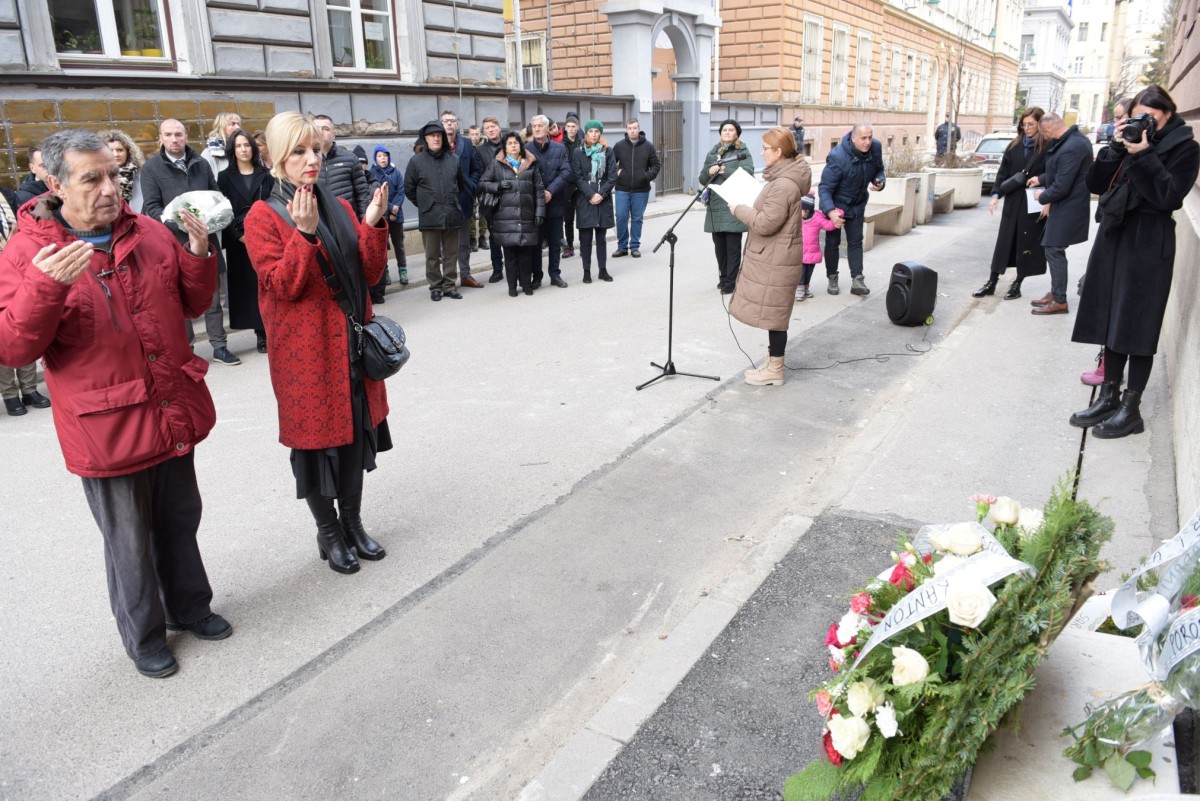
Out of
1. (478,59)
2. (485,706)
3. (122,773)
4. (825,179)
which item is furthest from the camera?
(478,59)

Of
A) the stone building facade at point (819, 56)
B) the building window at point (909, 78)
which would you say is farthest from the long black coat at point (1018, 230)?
the building window at point (909, 78)

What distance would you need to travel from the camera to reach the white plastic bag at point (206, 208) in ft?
11.7

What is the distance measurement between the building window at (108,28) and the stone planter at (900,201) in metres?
10.9

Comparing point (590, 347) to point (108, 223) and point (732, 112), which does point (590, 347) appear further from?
point (732, 112)

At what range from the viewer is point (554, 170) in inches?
428

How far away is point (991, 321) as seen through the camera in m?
9.04

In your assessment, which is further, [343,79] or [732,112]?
[732,112]

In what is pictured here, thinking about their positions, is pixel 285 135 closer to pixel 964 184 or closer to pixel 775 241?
pixel 775 241

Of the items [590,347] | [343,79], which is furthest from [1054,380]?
[343,79]

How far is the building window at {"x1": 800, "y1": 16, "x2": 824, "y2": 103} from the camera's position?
2884cm

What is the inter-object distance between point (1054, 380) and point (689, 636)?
477cm

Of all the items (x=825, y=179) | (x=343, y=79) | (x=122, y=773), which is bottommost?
(x=122, y=773)

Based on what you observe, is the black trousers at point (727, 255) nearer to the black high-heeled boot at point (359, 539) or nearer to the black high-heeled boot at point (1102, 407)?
the black high-heeled boot at point (1102, 407)

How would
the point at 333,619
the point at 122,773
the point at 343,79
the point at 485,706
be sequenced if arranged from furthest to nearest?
1. the point at 343,79
2. the point at 333,619
3. the point at 485,706
4. the point at 122,773
